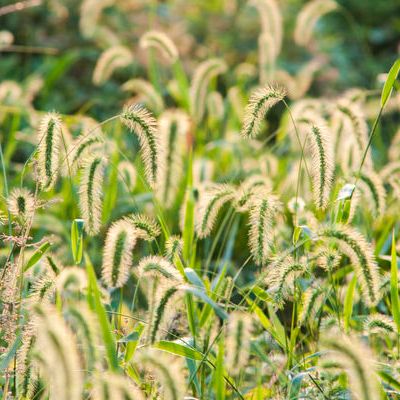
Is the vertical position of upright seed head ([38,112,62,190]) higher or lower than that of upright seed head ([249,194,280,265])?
higher

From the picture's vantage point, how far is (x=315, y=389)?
2316 mm

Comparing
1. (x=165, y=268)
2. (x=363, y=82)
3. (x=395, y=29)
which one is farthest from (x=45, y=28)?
(x=165, y=268)

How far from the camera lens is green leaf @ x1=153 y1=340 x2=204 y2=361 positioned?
219cm

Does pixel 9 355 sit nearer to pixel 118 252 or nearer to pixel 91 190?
pixel 118 252

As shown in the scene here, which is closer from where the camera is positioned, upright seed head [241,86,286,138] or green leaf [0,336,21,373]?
green leaf [0,336,21,373]

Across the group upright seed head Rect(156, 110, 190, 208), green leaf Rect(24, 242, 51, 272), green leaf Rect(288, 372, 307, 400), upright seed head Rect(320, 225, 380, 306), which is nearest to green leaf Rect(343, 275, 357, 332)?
upright seed head Rect(320, 225, 380, 306)

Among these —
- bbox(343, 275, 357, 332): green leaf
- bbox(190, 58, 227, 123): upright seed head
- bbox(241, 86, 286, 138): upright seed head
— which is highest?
bbox(190, 58, 227, 123): upright seed head

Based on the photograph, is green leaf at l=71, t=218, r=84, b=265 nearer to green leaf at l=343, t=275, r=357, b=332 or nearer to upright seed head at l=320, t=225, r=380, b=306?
upright seed head at l=320, t=225, r=380, b=306

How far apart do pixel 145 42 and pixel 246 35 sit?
461cm

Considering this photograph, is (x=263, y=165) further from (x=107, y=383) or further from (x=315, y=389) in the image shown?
(x=107, y=383)

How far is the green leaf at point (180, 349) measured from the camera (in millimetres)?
2186

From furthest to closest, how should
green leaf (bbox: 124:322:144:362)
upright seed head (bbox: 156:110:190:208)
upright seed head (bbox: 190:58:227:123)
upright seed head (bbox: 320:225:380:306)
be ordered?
upright seed head (bbox: 190:58:227:123) → upright seed head (bbox: 156:110:190:208) → green leaf (bbox: 124:322:144:362) → upright seed head (bbox: 320:225:380:306)

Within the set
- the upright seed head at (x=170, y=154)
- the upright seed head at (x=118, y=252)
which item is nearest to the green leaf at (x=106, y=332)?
the upright seed head at (x=118, y=252)

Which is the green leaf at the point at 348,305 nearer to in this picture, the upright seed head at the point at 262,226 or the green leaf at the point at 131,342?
the upright seed head at the point at 262,226
